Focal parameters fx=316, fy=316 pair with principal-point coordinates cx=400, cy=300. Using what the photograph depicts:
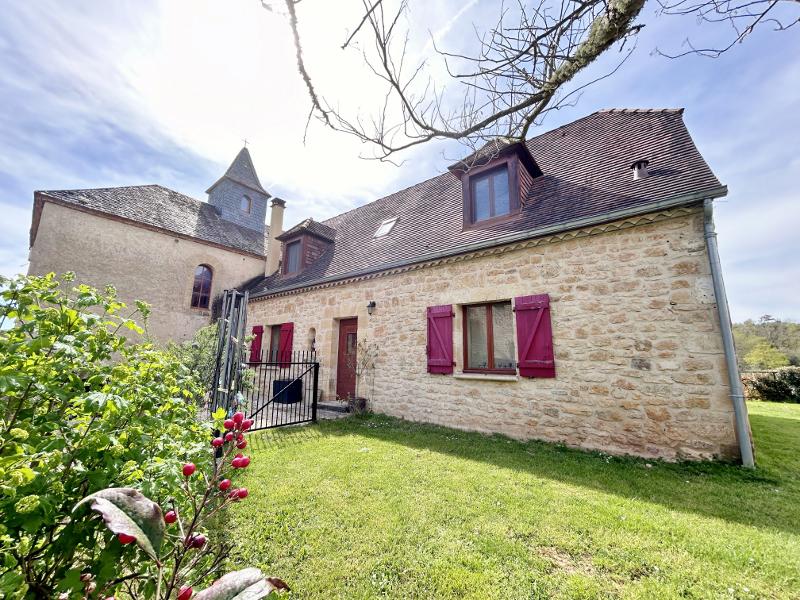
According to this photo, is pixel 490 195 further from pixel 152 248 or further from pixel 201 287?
pixel 152 248

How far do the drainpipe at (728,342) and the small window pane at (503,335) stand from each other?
300cm

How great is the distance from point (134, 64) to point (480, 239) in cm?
591

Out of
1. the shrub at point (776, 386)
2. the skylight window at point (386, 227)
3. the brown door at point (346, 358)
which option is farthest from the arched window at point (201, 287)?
the shrub at point (776, 386)

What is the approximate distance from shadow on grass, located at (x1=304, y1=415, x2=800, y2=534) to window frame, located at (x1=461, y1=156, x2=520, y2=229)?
4.68 metres

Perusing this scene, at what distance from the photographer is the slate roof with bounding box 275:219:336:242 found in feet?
37.3

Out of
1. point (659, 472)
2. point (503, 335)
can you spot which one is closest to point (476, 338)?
point (503, 335)

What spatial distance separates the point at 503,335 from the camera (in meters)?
6.53

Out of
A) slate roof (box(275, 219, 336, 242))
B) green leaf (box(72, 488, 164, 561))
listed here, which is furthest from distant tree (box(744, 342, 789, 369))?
green leaf (box(72, 488, 164, 561))

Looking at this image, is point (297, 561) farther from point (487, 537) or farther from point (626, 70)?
point (626, 70)

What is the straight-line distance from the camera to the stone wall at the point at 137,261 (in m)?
10.0

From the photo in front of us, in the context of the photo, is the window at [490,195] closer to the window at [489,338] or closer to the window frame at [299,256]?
the window at [489,338]

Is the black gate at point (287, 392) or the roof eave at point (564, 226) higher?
the roof eave at point (564, 226)

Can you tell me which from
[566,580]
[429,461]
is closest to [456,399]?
[429,461]

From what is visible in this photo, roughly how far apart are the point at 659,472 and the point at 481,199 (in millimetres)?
6103
